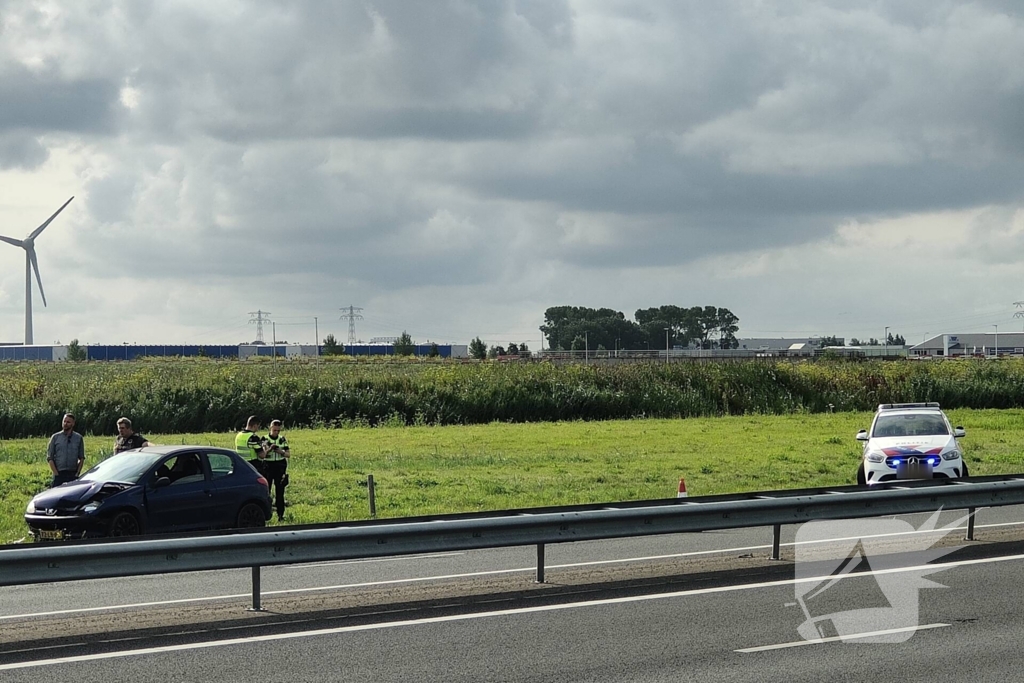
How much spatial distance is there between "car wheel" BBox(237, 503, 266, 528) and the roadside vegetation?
904 inches

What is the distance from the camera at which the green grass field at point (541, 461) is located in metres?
21.9

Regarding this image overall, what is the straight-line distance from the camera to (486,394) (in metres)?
46.0

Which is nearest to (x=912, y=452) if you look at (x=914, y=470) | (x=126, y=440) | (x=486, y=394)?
(x=914, y=470)

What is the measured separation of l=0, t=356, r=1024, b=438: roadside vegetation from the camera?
40.6m

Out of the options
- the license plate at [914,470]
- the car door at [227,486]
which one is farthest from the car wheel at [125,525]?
the license plate at [914,470]

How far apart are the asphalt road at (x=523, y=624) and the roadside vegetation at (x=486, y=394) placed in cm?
2787

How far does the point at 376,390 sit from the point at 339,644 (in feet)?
120

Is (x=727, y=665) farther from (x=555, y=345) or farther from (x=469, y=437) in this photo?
(x=555, y=345)

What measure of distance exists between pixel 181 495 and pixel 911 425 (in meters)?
12.7

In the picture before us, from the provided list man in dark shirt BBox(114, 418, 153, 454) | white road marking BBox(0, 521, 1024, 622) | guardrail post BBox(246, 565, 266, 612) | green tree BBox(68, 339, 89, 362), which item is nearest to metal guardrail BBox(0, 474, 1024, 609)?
guardrail post BBox(246, 565, 266, 612)

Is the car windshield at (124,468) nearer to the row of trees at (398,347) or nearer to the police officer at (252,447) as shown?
the police officer at (252,447)

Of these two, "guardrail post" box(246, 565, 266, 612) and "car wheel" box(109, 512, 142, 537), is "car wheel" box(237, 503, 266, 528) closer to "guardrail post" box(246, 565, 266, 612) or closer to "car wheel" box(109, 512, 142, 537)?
"car wheel" box(109, 512, 142, 537)

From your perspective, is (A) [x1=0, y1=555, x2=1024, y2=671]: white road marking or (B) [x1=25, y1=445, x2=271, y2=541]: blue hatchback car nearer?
(A) [x1=0, y1=555, x2=1024, y2=671]: white road marking

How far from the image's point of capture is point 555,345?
198m
